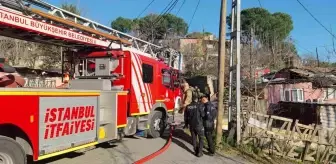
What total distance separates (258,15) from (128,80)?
50236 millimetres

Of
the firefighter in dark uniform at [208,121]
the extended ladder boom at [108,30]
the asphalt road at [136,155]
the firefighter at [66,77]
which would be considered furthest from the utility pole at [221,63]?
the firefighter at [66,77]

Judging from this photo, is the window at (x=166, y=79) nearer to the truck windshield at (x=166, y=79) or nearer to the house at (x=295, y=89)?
the truck windshield at (x=166, y=79)

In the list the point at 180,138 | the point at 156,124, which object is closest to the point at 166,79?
the point at 156,124

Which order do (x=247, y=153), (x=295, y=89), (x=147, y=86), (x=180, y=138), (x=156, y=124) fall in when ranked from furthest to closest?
(x=295, y=89) → (x=180, y=138) → (x=156, y=124) → (x=147, y=86) → (x=247, y=153)

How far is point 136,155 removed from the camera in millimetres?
10625

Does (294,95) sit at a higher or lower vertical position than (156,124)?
higher

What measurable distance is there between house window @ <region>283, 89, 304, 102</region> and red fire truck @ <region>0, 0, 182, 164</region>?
20.2 m

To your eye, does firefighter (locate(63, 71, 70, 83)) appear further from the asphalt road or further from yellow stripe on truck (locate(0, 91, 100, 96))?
yellow stripe on truck (locate(0, 91, 100, 96))

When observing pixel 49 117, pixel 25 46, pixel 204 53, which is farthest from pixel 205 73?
pixel 49 117

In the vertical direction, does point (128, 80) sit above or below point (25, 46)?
below

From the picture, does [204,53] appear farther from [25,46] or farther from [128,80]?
[128,80]

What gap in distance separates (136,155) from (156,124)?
335 centimetres

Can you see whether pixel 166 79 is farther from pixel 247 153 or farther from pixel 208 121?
pixel 247 153

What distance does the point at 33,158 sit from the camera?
7.23 metres
